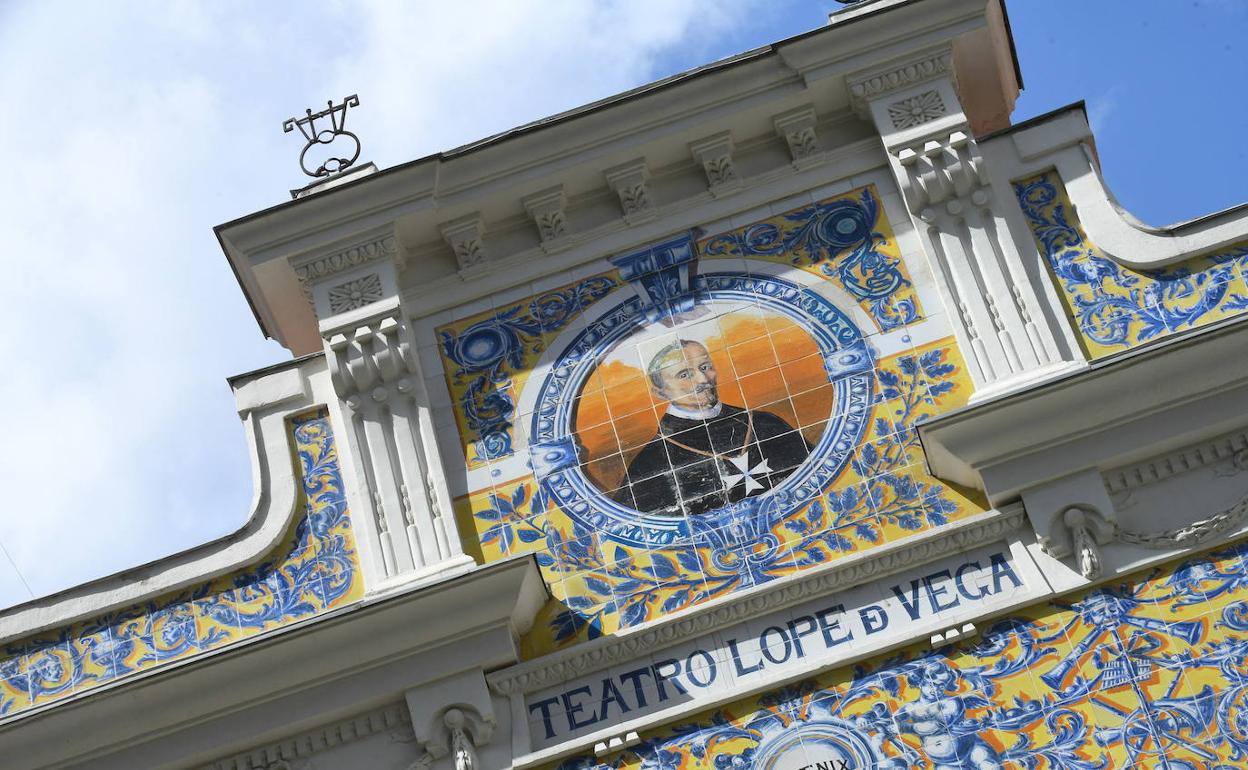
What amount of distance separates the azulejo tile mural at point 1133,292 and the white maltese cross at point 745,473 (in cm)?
181

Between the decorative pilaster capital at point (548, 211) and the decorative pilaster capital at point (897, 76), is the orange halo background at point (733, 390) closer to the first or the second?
the decorative pilaster capital at point (548, 211)

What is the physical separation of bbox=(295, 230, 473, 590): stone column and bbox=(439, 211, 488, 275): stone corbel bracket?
0.31 meters

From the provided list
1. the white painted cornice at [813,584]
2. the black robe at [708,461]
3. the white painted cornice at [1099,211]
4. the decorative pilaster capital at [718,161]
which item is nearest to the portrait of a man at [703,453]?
the black robe at [708,461]

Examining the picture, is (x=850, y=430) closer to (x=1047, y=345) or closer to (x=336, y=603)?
(x=1047, y=345)

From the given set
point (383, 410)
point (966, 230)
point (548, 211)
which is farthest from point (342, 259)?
point (966, 230)

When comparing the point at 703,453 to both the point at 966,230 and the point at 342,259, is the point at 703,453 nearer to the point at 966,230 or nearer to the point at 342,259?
the point at 966,230

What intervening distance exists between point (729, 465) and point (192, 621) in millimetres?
2977

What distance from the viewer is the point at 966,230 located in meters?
10.7

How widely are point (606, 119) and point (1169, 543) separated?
12.9 feet

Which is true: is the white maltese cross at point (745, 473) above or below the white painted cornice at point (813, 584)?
above

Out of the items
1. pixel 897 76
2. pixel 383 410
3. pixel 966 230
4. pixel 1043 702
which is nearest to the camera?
pixel 1043 702

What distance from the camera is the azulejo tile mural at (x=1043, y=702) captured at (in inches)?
361

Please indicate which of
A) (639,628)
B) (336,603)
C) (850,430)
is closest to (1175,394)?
(850,430)

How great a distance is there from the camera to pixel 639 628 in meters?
9.85
